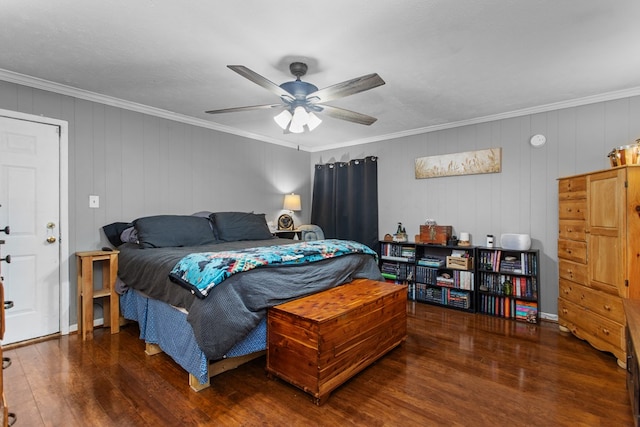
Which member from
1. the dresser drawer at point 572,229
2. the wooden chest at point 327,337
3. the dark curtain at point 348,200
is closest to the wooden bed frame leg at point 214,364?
the wooden chest at point 327,337

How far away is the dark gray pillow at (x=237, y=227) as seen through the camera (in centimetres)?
382

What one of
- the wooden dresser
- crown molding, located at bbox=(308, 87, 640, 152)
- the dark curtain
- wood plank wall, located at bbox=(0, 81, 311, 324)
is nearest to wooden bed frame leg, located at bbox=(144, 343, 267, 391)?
wood plank wall, located at bbox=(0, 81, 311, 324)

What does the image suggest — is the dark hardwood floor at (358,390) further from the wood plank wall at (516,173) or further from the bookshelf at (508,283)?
the wood plank wall at (516,173)

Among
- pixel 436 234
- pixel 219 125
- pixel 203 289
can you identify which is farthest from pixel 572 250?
pixel 219 125

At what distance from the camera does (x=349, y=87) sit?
2248 mm

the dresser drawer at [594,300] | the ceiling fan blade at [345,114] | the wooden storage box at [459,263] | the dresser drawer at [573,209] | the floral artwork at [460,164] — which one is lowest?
the dresser drawer at [594,300]

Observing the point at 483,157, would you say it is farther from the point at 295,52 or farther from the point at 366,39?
the point at 295,52

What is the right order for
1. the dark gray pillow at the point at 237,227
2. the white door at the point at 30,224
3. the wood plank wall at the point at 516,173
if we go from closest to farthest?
the white door at the point at 30,224, the wood plank wall at the point at 516,173, the dark gray pillow at the point at 237,227

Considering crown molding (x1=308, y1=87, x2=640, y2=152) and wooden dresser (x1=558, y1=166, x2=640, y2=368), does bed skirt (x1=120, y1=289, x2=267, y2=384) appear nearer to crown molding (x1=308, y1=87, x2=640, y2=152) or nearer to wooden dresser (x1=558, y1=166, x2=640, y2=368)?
wooden dresser (x1=558, y1=166, x2=640, y2=368)

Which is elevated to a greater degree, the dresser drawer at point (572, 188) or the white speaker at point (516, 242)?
the dresser drawer at point (572, 188)

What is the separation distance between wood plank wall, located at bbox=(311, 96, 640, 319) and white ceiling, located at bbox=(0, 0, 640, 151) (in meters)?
0.23

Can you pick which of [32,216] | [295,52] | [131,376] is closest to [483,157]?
[295,52]

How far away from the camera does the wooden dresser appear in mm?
2490

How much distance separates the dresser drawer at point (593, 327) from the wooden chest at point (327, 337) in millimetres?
1684
